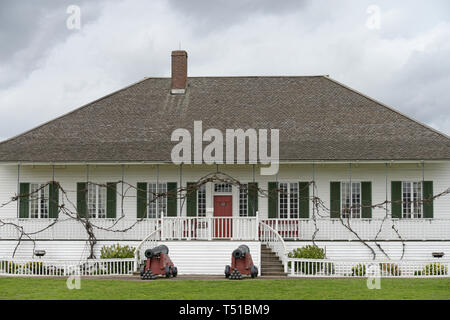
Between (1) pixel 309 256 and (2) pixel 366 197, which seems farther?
(2) pixel 366 197

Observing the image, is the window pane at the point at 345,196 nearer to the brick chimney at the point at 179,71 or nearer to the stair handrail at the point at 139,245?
the stair handrail at the point at 139,245

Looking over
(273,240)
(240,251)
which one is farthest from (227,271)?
(273,240)

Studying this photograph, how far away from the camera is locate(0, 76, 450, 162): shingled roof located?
87.5 feet

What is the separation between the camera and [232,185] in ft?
90.3

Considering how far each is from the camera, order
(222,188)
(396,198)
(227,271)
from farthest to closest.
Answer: (222,188) → (396,198) → (227,271)

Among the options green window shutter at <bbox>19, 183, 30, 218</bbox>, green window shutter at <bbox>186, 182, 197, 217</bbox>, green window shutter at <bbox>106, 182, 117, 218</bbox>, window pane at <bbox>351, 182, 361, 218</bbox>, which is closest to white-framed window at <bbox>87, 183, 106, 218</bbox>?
green window shutter at <bbox>106, 182, 117, 218</bbox>

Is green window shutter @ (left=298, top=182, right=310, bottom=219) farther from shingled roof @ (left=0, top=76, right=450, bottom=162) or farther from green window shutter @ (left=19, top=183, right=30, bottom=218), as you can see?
green window shutter @ (left=19, top=183, right=30, bottom=218)

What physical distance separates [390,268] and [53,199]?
13645 mm

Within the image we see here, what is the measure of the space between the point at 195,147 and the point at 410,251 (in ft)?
30.4

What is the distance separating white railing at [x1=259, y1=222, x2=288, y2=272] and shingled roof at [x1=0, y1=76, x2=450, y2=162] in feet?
9.32

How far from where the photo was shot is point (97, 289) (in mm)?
18312

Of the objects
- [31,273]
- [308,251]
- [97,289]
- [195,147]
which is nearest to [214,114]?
[195,147]

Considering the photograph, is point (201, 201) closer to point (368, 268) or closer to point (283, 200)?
point (283, 200)

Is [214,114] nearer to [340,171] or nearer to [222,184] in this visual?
[222,184]
